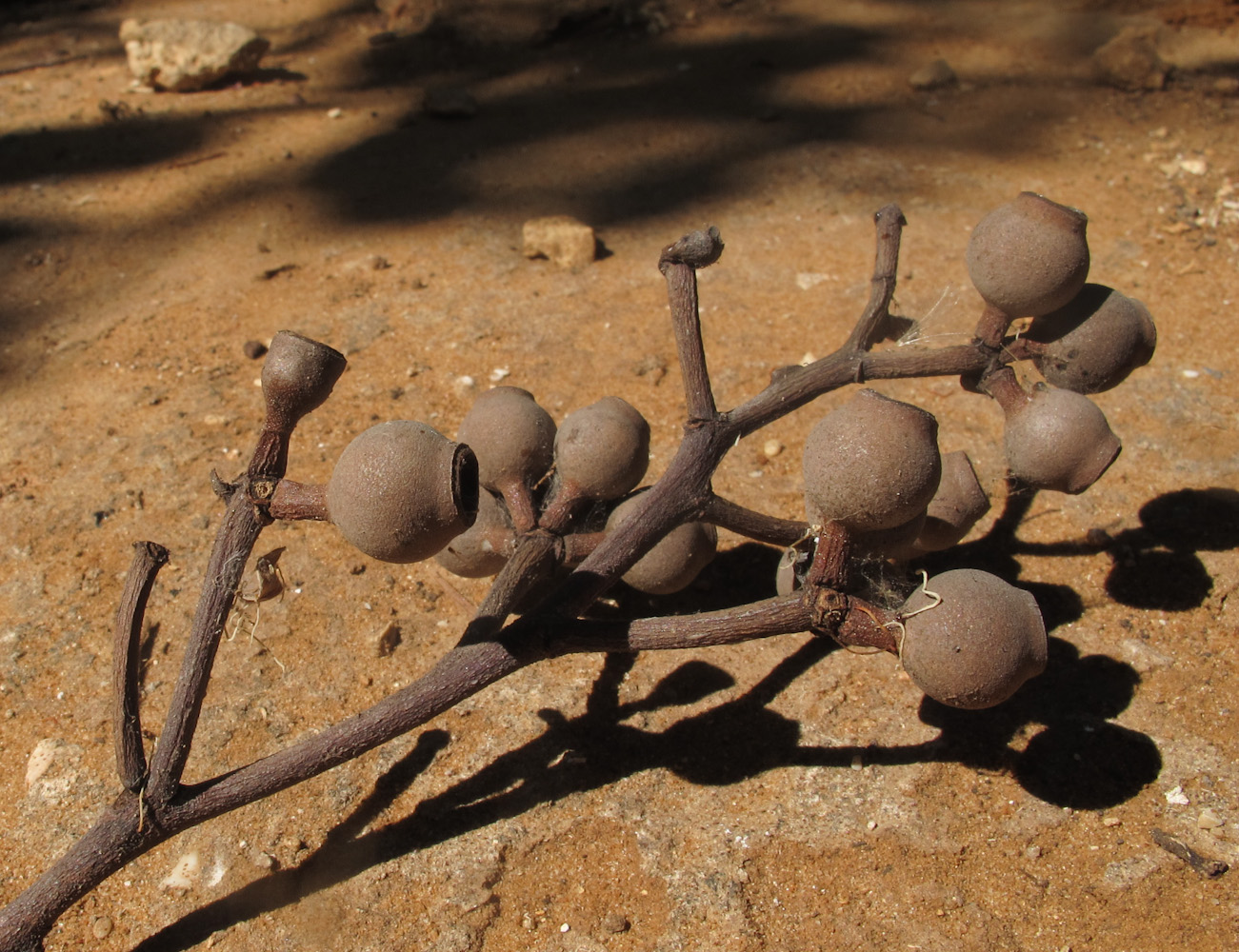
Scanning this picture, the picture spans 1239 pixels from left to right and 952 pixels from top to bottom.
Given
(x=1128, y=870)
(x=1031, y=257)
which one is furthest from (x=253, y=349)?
(x=1128, y=870)

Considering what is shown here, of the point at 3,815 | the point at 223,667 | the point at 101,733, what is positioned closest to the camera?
the point at 3,815

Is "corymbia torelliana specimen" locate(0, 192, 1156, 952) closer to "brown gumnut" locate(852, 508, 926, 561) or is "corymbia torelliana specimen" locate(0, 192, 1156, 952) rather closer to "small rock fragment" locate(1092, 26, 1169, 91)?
"brown gumnut" locate(852, 508, 926, 561)

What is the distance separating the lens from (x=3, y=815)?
181 cm

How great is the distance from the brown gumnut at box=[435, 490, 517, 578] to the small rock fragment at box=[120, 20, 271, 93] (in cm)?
382

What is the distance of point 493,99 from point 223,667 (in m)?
3.42

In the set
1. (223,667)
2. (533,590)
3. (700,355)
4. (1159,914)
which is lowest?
(1159,914)

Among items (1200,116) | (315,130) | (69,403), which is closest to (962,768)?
(69,403)

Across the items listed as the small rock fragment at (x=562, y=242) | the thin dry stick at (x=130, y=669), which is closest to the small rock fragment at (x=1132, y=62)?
the small rock fragment at (x=562, y=242)

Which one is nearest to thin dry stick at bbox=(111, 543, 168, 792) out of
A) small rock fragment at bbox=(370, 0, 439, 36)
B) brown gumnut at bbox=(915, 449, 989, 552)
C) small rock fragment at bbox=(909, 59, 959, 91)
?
brown gumnut at bbox=(915, 449, 989, 552)

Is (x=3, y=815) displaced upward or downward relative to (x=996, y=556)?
upward

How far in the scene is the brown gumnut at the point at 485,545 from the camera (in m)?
1.88

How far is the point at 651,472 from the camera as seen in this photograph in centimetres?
258

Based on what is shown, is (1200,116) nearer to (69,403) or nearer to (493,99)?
(493,99)

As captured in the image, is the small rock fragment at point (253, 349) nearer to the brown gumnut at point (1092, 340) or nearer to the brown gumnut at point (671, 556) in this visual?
the brown gumnut at point (671, 556)
